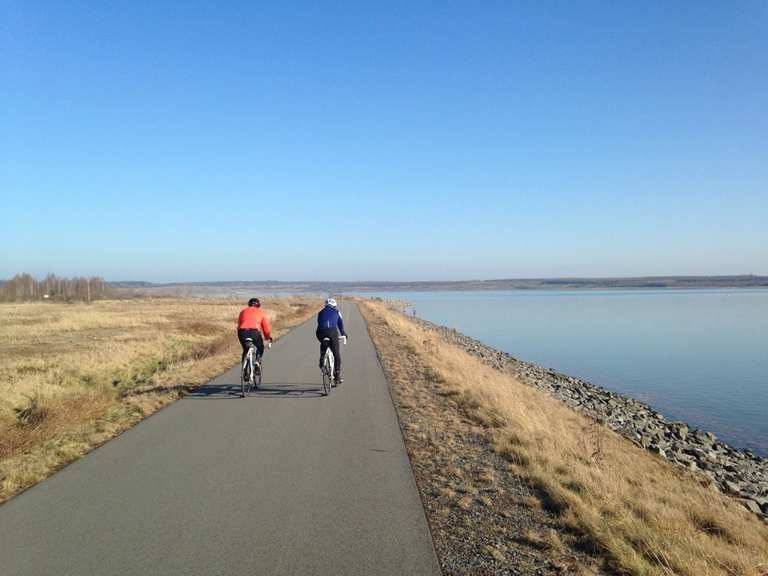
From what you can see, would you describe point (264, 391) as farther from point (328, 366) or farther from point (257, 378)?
point (328, 366)

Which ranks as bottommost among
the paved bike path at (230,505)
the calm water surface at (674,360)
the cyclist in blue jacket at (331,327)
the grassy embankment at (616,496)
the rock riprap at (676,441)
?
the calm water surface at (674,360)

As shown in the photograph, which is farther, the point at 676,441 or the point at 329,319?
the point at 676,441

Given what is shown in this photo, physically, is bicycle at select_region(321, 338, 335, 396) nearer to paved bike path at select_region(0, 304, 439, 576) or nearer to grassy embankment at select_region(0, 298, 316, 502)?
paved bike path at select_region(0, 304, 439, 576)

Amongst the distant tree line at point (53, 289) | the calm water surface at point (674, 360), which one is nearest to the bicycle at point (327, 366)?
the calm water surface at point (674, 360)

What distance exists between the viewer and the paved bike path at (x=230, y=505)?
4312 millimetres

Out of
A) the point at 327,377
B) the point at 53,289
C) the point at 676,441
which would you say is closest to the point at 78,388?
the point at 327,377

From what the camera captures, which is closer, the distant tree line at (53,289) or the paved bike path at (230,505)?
the paved bike path at (230,505)

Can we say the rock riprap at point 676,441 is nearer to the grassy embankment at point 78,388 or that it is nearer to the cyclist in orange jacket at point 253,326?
the cyclist in orange jacket at point 253,326

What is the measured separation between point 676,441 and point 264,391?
30.6 ft

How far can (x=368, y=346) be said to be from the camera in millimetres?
22625

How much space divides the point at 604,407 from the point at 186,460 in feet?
43.0

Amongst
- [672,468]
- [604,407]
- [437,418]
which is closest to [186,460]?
[437,418]

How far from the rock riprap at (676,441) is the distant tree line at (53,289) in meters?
103

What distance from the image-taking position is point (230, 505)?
5391 millimetres
